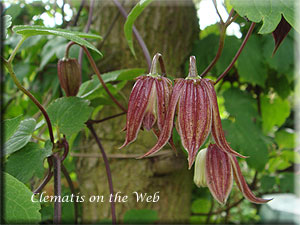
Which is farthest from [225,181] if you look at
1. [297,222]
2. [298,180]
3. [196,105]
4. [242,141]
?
[297,222]

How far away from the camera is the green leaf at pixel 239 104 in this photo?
81cm

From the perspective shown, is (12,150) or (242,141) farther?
(242,141)

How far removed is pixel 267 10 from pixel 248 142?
0.40 metres

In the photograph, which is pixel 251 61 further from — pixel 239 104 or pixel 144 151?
pixel 144 151

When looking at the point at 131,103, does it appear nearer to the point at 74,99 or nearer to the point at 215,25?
the point at 74,99

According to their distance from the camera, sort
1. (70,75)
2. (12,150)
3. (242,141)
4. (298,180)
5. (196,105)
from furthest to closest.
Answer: (298,180) < (242,141) < (70,75) < (12,150) < (196,105)

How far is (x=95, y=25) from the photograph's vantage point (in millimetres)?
973

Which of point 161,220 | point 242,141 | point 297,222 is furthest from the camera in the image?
point 297,222

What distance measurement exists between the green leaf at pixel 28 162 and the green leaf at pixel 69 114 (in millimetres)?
44

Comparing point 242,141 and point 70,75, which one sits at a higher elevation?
point 70,75

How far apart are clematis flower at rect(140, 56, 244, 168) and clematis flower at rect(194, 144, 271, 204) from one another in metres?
0.07

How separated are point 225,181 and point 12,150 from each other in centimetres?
36

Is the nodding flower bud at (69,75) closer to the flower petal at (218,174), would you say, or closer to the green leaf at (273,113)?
the flower petal at (218,174)

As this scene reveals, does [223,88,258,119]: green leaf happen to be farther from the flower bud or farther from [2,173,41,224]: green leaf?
[2,173,41,224]: green leaf
